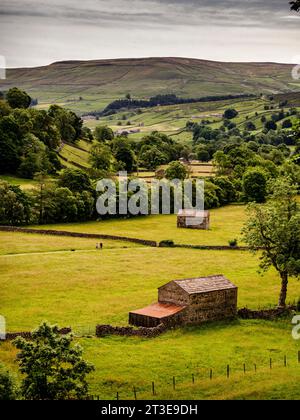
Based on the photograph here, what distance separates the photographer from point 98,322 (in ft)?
180

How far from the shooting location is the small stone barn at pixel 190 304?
54938mm

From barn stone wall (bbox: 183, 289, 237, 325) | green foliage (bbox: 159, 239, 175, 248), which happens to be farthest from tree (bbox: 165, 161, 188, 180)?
barn stone wall (bbox: 183, 289, 237, 325)

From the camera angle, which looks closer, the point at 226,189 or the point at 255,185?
the point at 255,185

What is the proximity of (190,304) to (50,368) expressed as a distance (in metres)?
19.6

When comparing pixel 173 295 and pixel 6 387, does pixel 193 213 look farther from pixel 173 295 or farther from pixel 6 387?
pixel 6 387

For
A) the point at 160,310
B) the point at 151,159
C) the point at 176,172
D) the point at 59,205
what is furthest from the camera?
the point at 151,159

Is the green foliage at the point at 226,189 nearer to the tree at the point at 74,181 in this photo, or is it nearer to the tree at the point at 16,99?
the tree at the point at 74,181

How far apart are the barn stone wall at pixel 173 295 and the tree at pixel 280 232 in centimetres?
1005

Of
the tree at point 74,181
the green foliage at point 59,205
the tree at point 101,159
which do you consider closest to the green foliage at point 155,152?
the tree at point 101,159

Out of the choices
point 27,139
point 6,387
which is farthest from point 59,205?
point 6,387

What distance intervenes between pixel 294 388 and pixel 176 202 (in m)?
86.7

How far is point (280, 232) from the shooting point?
61.6 metres

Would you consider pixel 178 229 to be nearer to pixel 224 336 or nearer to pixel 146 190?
pixel 146 190
